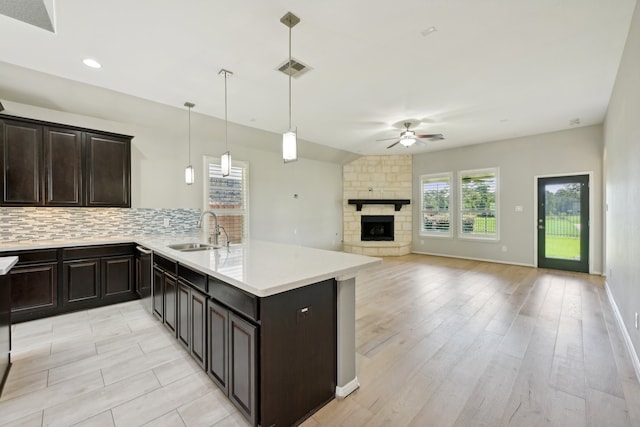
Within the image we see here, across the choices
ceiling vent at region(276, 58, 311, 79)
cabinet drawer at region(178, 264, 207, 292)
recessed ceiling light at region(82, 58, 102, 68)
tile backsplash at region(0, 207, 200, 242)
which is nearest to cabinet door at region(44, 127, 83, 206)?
tile backsplash at region(0, 207, 200, 242)

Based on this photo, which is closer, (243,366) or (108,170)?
(243,366)

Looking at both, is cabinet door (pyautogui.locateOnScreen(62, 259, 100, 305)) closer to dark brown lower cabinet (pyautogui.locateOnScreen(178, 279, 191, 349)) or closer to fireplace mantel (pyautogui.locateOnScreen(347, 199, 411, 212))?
dark brown lower cabinet (pyautogui.locateOnScreen(178, 279, 191, 349))

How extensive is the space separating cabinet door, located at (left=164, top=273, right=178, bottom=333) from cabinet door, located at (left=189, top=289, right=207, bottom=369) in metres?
0.42

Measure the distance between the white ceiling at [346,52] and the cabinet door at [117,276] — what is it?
7.51 feet

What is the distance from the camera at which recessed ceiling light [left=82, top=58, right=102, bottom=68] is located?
2.88 meters

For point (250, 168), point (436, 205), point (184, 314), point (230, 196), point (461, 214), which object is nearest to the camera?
point (184, 314)

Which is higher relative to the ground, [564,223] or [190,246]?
[564,223]

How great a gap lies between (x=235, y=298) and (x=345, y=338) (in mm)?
831

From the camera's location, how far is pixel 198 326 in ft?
7.05

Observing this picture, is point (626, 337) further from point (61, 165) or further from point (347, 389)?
point (61, 165)

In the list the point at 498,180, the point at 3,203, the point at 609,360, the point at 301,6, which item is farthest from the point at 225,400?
the point at 498,180

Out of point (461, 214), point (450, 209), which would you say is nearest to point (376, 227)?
point (450, 209)

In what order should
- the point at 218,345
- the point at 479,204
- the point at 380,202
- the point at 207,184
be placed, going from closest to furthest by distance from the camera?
1. the point at 218,345
2. the point at 207,184
3. the point at 479,204
4. the point at 380,202

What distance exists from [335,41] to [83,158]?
358 cm
